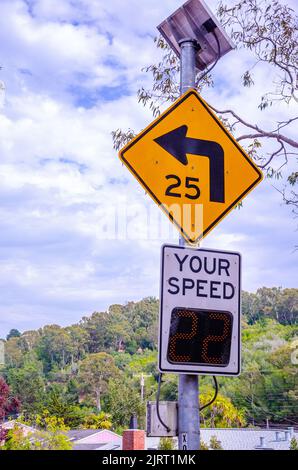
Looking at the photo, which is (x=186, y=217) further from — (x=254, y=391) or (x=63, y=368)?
(x=63, y=368)

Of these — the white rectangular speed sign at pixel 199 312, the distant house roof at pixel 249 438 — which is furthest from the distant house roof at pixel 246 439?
the white rectangular speed sign at pixel 199 312

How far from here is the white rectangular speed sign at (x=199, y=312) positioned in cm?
418

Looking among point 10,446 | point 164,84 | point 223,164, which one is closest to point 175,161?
point 223,164

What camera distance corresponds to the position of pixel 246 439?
39594 mm

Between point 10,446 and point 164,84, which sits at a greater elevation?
point 164,84

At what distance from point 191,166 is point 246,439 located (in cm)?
3727

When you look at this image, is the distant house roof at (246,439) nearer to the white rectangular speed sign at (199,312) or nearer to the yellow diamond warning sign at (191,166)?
the yellow diamond warning sign at (191,166)

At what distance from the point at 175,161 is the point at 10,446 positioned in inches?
927

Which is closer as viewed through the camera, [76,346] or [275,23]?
[275,23]

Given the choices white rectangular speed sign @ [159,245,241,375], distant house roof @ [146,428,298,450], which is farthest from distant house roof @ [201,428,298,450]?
white rectangular speed sign @ [159,245,241,375]

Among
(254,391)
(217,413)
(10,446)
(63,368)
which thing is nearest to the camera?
(10,446)

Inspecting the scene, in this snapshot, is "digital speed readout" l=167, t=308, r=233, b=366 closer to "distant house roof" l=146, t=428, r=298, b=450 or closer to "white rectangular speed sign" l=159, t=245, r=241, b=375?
"white rectangular speed sign" l=159, t=245, r=241, b=375

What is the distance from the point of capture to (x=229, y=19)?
14.7 meters

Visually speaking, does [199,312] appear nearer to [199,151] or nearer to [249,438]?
[199,151]
